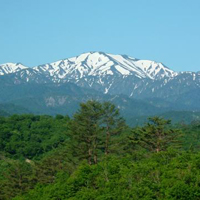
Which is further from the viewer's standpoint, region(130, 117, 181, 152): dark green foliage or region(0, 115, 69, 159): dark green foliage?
region(0, 115, 69, 159): dark green foliage

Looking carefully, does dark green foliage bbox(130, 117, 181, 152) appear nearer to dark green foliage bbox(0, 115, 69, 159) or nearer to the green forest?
the green forest

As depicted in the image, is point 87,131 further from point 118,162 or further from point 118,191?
point 118,191

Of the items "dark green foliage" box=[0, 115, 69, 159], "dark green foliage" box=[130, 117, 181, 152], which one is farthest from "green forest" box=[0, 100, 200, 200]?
"dark green foliage" box=[0, 115, 69, 159]

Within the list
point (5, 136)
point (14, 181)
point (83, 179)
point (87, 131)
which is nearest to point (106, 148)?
point (87, 131)

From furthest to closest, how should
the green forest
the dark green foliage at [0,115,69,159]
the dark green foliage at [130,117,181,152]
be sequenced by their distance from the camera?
the dark green foliage at [0,115,69,159], the dark green foliage at [130,117,181,152], the green forest

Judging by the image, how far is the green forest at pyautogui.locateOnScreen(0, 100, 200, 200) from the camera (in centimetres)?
4191

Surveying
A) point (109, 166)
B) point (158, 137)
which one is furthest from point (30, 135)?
point (109, 166)

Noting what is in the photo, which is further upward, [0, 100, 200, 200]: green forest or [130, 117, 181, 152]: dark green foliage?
[130, 117, 181, 152]: dark green foliage

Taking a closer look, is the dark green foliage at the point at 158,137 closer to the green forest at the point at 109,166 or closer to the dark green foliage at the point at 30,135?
the green forest at the point at 109,166

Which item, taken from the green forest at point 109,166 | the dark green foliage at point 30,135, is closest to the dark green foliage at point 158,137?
the green forest at point 109,166

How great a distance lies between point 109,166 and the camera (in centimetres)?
5059

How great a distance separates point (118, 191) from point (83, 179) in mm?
7547

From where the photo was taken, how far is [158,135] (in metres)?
61.1

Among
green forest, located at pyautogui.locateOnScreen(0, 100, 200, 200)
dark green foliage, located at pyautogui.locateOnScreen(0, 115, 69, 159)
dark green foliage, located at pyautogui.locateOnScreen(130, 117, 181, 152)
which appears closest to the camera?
green forest, located at pyautogui.locateOnScreen(0, 100, 200, 200)
